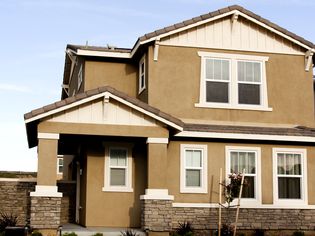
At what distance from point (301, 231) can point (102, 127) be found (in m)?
7.50

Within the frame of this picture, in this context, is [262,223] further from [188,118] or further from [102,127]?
[102,127]

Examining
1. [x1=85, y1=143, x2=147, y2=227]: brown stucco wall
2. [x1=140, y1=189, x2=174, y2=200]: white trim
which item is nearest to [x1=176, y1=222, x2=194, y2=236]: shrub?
[x1=140, y1=189, x2=174, y2=200]: white trim

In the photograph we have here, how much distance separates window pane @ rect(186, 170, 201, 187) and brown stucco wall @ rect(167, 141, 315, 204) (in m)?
0.33

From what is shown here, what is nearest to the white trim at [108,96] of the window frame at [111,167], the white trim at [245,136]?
the white trim at [245,136]

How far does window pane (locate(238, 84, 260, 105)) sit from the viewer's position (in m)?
20.1

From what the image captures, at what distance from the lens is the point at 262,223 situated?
724 inches

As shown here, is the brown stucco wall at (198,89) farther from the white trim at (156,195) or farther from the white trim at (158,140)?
the white trim at (156,195)

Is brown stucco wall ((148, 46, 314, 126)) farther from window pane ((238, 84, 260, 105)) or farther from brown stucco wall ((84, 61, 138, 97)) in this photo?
brown stucco wall ((84, 61, 138, 97))

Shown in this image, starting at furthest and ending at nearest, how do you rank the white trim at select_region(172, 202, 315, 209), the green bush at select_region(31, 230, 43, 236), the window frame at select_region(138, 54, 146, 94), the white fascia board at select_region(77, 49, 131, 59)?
the white fascia board at select_region(77, 49, 131, 59), the window frame at select_region(138, 54, 146, 94), the white trim at select_region(172, 202, 315, 209), the green bush at select_region(31, 230, 43, 236)

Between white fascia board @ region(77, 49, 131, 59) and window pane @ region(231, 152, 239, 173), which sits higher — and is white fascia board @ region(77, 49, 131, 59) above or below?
above

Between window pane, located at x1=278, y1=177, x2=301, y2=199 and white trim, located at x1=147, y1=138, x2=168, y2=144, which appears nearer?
white trim, located at x1=147, y1=138, x2=168, y2=144

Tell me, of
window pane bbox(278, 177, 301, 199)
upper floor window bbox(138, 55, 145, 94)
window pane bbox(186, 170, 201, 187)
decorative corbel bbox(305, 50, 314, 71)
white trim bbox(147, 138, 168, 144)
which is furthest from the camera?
decorative corbel bbox(305, 50, 314, 71)

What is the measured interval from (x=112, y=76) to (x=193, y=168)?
5117mm

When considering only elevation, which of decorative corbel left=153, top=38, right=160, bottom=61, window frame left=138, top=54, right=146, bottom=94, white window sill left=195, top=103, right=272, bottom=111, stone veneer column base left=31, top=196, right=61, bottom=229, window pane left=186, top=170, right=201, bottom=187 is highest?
decorative corbel left=153, top=38, right=160, bottom=61
